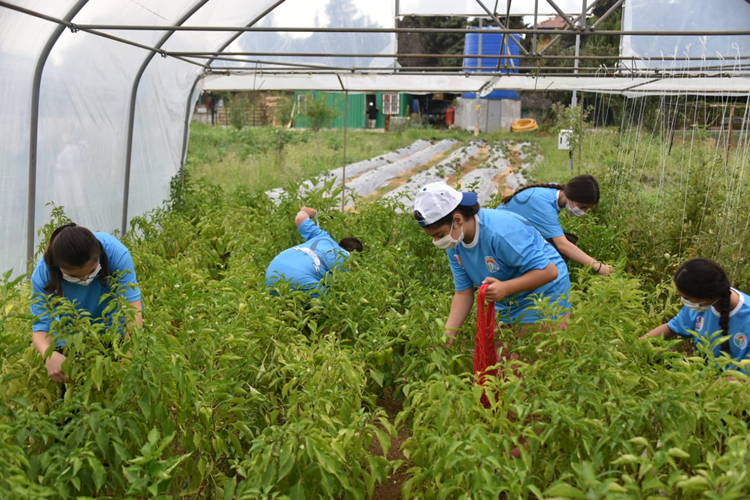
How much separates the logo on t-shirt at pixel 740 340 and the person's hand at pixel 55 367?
2.77 metres

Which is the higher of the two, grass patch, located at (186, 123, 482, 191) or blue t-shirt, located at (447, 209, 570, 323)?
blue t-shirt, located at (447, 209, 570, 323)

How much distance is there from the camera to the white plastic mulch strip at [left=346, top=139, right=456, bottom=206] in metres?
12.4

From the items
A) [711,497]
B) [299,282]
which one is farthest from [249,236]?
[711,497]

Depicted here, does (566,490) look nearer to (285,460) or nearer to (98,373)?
(285,460)

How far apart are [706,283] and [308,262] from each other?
2198 mm

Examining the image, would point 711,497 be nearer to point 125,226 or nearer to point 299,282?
point 299,282

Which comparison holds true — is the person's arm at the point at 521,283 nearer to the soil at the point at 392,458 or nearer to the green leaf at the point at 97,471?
the soil at the point at 392,458

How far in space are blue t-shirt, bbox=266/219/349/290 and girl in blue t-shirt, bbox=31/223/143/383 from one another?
101 cm

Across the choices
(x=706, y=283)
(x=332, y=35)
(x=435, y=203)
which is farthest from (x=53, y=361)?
(x=332, y=35)

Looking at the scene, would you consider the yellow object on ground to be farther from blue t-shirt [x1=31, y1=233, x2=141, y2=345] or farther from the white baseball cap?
blue t-shirt [x1=31, y1=233, x2=141, y2=345]

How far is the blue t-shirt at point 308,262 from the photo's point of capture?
3.89 m

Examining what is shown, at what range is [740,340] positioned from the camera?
2.81 meters

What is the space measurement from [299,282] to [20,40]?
2.64 metres

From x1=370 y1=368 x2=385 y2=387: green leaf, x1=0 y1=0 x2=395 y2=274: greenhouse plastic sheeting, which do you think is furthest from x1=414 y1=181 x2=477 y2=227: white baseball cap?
x1=0 y1=0 x2=395 y2=274: greenhouse plastic sheeting
